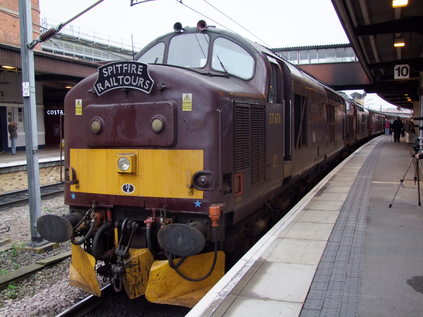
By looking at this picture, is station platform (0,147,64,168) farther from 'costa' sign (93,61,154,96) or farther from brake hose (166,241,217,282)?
brake hose (166,241,217,282)

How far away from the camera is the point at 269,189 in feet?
19.2

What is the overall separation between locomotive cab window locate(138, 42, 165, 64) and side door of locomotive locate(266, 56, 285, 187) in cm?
156

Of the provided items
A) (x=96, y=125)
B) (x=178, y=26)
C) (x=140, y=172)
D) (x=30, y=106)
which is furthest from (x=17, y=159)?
(x=140, y=172)

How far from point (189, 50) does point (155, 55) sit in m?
0.61

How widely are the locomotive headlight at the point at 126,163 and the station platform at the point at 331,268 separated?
155 centimetres

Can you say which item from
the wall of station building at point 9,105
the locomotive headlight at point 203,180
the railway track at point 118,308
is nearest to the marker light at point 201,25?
the locomotive headlight at point 203,180

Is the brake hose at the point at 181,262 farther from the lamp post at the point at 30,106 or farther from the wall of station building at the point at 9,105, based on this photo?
the wall of station building at the point at 9,105

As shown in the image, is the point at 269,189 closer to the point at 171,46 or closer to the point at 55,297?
the point at 171,46

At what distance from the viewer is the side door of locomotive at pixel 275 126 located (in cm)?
576

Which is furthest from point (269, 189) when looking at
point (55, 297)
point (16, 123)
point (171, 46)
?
point (16, 123)

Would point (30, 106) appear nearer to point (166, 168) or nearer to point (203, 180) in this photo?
point (166, 168)

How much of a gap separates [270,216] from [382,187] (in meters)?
4.64

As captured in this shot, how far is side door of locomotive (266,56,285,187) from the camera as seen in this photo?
5763 mm

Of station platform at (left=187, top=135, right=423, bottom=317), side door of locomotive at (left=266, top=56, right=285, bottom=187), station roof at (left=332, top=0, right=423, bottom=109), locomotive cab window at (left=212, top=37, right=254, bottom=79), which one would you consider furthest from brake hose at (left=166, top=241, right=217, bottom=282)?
station roof at (left=332, top=0, right=423, bottom=109)
